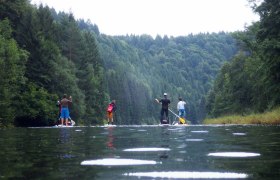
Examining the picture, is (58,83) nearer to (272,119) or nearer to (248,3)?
(248,3)

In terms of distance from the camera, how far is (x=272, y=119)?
27328 millimetres

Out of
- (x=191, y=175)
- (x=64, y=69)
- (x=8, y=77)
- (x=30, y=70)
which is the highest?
(x=64, y=69)

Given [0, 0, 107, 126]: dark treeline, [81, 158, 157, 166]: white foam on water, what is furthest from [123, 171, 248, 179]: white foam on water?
[0, 0, 107, 126]: dark treeline

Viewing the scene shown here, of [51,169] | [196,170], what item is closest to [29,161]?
[51,169]

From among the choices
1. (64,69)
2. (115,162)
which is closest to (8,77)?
(64,69)

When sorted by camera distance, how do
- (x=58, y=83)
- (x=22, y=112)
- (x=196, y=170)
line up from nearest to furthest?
(x=196, y=170), (x=22, y=112), (x=58, y=83)

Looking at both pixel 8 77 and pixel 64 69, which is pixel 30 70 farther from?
pixel 8 77

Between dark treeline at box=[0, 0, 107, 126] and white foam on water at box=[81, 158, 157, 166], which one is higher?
dark treeline at box=[0, 0, 107, 126]

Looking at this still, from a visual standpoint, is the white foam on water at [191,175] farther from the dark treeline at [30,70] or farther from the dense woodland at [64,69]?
the dark treeline at [30,70]

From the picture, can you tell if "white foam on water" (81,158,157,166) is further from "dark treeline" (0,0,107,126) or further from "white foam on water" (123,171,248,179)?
"dark treeline" (0,0,107,126)

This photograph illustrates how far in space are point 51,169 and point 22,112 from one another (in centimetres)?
4070

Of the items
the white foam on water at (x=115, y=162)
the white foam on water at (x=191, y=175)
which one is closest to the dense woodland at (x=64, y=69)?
the white foam on water at (x=115, y=162)

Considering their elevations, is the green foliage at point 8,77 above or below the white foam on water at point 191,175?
above

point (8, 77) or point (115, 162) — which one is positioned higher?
point (8, 77)
